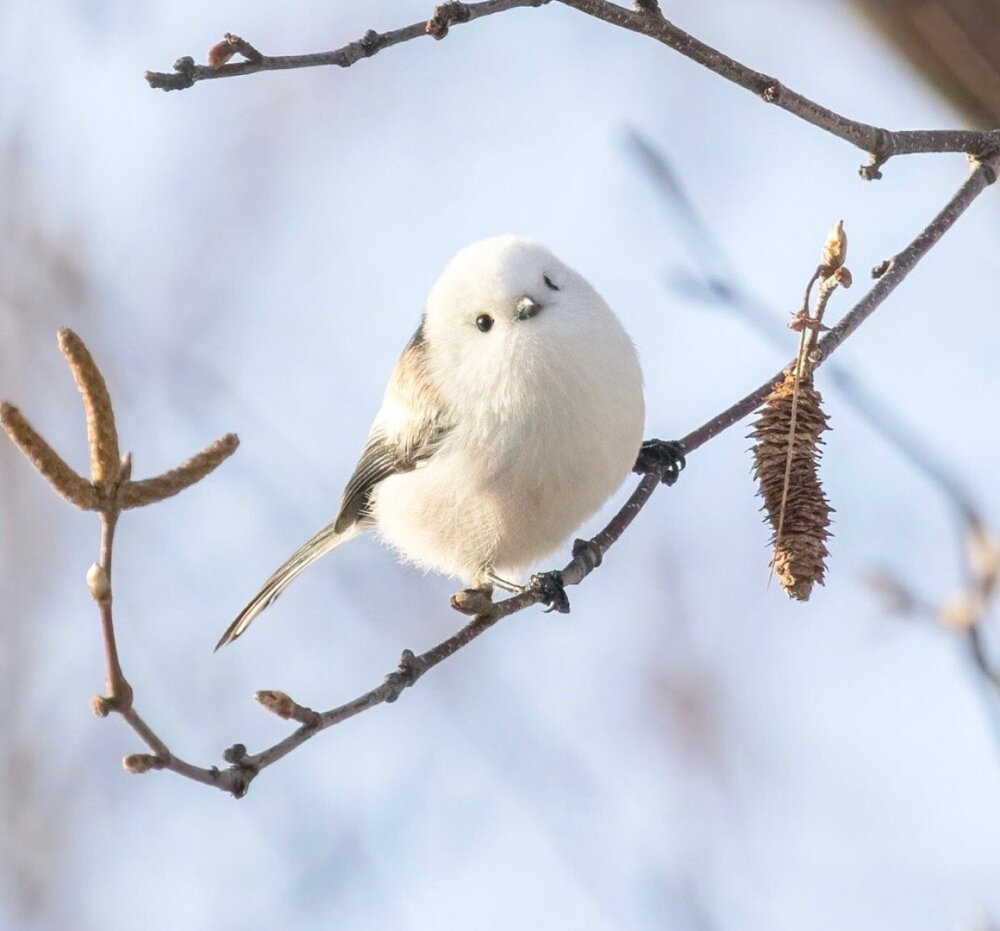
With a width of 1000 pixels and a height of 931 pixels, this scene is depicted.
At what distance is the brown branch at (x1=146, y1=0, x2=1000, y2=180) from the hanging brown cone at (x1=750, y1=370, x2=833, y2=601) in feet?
1.27

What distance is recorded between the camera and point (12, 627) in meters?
5.18

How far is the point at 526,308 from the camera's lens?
2.68 metres

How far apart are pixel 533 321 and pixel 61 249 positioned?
3.31 meters

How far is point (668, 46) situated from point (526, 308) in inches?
35.6

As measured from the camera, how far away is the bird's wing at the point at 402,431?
2.83 metres

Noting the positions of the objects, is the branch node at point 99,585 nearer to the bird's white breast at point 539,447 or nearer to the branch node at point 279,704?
the branch node at point 279,704

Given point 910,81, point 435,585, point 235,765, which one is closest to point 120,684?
point 235,765

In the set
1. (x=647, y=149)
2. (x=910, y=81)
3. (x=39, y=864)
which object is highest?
(x=910, y=81)

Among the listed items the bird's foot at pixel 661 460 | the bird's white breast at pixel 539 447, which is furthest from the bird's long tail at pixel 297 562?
the bird's foot at pixel 661 460

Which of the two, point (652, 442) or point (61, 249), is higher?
point (652, 442)

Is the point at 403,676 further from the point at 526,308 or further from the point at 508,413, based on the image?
the point at 526,308

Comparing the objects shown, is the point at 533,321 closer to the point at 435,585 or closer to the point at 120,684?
the point at 120,684

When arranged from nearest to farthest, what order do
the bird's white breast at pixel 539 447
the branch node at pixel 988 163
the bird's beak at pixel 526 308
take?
the branch node at pixel 988 163 → the bird's white breast at pixel 539 447 → the bird's beak at pixel 526 308

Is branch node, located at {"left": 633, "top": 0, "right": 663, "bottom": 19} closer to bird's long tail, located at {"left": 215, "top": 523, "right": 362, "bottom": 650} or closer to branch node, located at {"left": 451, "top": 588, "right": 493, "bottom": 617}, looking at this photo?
branch node, located at {"left": 451, "top": 588, "right": 493, "bottom": 617}
